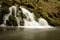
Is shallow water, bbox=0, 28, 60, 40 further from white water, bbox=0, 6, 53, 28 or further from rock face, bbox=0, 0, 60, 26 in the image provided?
rock face, bbox=0, 0, 60, 26

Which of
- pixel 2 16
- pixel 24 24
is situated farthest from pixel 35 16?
pixel 2 16

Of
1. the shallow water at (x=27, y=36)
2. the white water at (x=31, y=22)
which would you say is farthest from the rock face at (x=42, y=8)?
the shallow water at (x=27, y=36)

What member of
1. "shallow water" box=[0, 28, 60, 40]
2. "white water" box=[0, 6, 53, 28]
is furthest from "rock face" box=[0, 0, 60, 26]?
"shallow water" box=[0, 28, 60, 40]

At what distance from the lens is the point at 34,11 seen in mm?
17516

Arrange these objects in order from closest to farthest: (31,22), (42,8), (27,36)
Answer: (27,36), (31,22), (42,8)

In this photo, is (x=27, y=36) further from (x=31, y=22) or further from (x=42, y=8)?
(x=42, y=8)

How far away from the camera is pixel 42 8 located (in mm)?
18719

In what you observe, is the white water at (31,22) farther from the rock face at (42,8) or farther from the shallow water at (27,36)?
the shallow water at (27,36)

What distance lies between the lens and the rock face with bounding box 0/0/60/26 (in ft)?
53.7

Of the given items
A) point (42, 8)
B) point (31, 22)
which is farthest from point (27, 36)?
point (42, 8)

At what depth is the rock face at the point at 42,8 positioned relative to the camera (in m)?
16.4

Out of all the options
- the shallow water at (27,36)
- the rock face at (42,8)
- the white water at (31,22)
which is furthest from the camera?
the rock face at (42,8)

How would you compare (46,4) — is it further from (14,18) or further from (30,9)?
(14,18)

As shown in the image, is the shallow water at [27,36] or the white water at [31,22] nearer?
the shallow water at [27,36]
